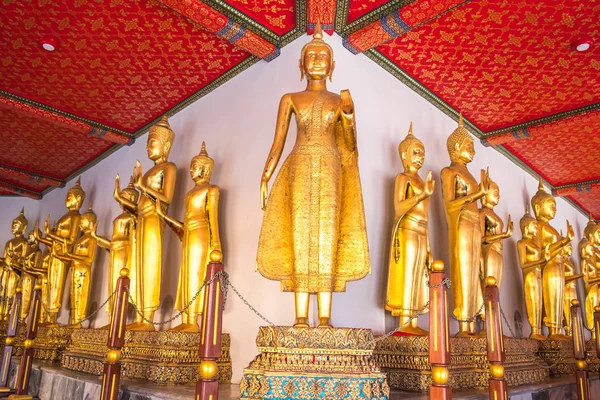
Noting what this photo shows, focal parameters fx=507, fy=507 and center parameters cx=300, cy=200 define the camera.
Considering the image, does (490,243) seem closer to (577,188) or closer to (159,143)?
(159,143)

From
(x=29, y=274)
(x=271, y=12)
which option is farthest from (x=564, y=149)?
(x=29, y=274)

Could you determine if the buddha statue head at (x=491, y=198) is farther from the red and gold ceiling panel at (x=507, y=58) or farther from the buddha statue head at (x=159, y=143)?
the buddha statue head at (x=159, y=143)

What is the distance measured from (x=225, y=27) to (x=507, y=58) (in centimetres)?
264

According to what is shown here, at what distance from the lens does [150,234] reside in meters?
4.64

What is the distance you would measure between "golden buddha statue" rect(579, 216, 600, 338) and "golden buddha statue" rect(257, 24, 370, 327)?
18.1ft

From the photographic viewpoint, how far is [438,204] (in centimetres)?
523

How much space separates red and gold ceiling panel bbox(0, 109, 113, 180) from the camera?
673cm

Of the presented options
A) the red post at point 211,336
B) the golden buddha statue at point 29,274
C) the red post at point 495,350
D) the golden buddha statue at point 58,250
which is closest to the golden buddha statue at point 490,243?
the red post at point 495,350

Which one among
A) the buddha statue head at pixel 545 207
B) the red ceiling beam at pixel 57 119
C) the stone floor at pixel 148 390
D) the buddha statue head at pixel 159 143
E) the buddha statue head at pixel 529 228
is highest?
the red ceiling beam at pixel 57 119

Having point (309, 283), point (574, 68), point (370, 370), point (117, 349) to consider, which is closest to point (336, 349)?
point (370, 370)

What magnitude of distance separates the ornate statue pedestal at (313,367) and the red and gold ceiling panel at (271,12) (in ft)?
8.52

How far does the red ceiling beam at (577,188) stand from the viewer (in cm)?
795

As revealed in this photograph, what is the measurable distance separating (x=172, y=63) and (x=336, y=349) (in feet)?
11.2

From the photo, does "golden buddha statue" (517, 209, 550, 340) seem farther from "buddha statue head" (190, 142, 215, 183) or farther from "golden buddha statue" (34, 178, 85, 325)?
"golden buddha statue" (34, 178, 85, 325)
